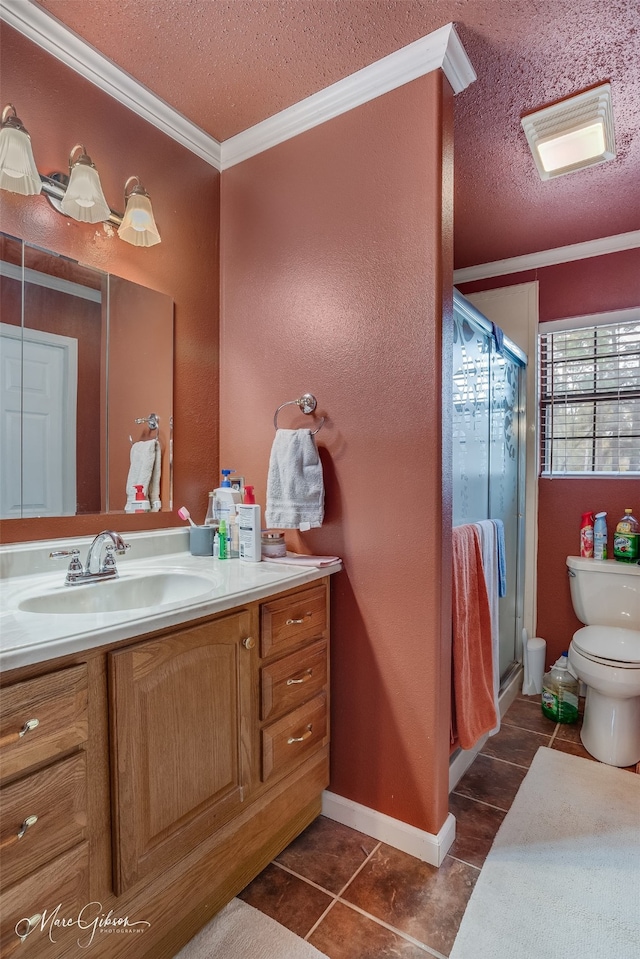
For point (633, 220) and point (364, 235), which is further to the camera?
point (633, 220)

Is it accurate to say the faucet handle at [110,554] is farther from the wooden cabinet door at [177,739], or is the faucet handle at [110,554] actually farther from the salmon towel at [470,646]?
the salmon towel at [470,646]

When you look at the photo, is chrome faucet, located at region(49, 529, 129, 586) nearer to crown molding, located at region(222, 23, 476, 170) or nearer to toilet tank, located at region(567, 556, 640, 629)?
crown molding, located at region(222, 23, 476, 170)

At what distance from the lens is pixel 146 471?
1.76m

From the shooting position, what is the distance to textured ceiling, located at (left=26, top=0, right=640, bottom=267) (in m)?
1.37

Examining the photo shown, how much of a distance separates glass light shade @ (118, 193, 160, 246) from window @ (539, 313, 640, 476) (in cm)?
214

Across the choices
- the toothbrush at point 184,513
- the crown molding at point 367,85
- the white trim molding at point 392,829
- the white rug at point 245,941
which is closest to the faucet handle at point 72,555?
the toothbrush at point 184,513

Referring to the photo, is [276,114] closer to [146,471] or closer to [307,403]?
[307,403]

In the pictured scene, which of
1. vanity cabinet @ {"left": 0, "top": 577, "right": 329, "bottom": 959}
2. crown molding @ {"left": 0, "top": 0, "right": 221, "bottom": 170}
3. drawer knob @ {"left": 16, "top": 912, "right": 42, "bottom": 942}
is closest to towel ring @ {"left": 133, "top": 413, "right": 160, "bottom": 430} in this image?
vanity cabinet @ {"left": 0, "top": 577, "right": 329, "bottom": 959}

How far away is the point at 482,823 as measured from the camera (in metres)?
1.68

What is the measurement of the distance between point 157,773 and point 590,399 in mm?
2658

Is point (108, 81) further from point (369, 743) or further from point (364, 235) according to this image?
point (369, 743)

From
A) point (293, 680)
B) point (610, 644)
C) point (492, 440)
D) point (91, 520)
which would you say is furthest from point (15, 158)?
point (610, 644)

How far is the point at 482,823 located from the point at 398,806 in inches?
13.2

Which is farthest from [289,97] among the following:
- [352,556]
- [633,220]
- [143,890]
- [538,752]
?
[538,752]
